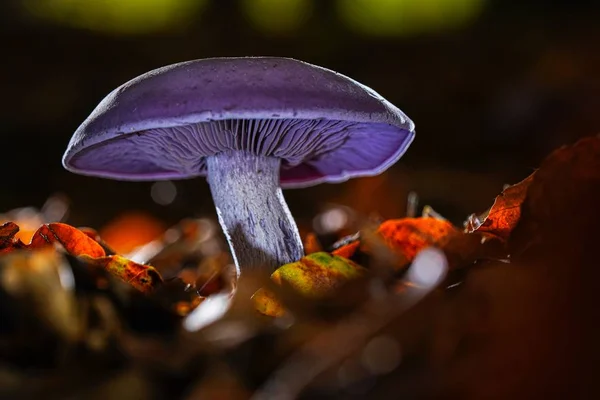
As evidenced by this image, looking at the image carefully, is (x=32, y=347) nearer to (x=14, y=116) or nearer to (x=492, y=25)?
(x=14, y=116)

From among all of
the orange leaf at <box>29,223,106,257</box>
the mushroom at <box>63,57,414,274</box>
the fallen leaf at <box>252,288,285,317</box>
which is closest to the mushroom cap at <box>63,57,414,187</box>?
the mushroom at <box>63,57,414,274</box>

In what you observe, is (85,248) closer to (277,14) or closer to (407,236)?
→ (407,236)

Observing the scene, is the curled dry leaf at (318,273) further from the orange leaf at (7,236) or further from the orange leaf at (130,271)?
the orange leaf at (7,236)

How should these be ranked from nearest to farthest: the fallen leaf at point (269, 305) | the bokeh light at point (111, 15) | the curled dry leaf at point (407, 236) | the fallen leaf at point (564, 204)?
1. the fallen leaf at point (564, 204)
2. the fallen leaf at point (269, 305)
3. the curled dry leaf at point (407, 236)
4. the bokeh light at point (111, 15)

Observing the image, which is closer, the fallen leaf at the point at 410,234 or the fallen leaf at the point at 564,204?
the fallen leaf at the point at 564,204

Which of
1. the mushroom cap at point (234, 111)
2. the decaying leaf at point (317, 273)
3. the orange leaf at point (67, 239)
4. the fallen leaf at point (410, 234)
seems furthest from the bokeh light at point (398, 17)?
the decaying leaf at point (317, 273)

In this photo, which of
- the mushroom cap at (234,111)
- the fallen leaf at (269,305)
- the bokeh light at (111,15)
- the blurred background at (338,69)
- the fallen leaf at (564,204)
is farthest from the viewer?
the bokeh light at (111,15)
